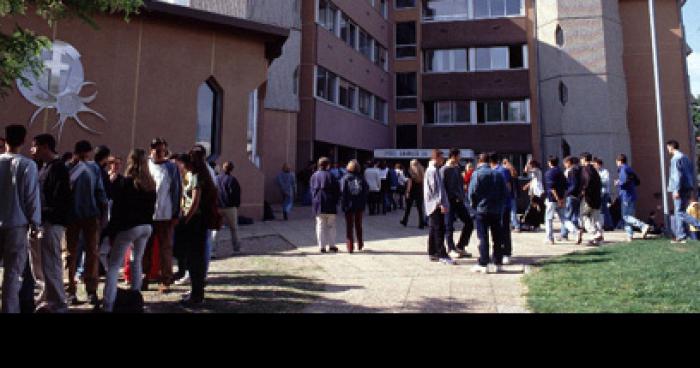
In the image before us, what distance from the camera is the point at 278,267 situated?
7.33 metres

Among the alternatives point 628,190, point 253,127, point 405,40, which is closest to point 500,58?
point 405,40

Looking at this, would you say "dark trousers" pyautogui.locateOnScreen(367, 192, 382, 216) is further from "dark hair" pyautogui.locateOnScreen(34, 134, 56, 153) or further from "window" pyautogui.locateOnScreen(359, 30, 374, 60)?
"window" pyautogui.locateOnScreen(359, 30, 374, 60)

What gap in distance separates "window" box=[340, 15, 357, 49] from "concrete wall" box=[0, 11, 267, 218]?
40.6 feet

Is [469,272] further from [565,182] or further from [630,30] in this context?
[630,30]

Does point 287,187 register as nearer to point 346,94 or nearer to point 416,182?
point 416,182

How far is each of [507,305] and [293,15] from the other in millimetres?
18756

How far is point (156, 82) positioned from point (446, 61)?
76.0 ft

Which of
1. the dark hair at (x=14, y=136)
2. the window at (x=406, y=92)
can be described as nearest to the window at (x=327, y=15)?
the window at (x=406, y=92)

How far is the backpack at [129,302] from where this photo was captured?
465cm

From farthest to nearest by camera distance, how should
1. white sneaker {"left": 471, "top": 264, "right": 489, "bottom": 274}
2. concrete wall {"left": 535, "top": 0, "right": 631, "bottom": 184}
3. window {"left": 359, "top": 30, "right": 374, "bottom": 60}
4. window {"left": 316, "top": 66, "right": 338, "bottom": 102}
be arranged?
window {"left": 359, "top": 30, "right": 374, "bottom": 60}, concrete wall {"left": 535, "top": 0, "right": 631, "bottom": 184}, window {"left": 316, "top": 66, "right": 338, "bottom": 102}, white sneaker {"left": 471, "top": 264, "right": 489, "bottom": 274}

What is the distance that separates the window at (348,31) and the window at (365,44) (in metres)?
1.12

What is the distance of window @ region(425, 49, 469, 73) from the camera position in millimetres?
29922

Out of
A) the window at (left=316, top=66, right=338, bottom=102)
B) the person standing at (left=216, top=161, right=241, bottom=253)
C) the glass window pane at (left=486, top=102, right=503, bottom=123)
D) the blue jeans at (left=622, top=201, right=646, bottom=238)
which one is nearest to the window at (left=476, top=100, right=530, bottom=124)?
the glass window pane at (left=486, top=102, right=503, bottom=123)
